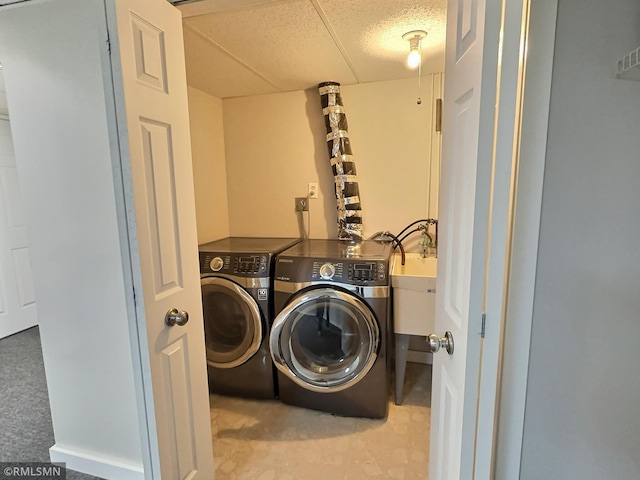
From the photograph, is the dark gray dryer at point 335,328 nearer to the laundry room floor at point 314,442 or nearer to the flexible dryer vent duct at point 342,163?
the laundry room floor at point 314,442

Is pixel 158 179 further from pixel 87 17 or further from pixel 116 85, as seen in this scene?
pixel 87 17

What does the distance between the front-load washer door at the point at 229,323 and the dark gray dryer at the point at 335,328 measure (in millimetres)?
175

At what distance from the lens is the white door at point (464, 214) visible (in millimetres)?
681

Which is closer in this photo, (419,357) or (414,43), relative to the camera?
(414,43)

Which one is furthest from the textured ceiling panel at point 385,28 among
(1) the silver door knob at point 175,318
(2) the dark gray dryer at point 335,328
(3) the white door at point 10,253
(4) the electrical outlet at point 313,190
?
(3) the white door at point 10,253

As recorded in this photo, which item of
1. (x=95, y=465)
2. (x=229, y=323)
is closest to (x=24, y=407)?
(x=95, y=465)

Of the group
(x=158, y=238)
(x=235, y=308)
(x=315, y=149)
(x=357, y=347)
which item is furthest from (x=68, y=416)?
(x=315, y=149)

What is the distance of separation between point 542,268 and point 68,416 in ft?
6.60

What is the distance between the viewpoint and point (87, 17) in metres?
1.27

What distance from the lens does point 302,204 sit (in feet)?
8.72

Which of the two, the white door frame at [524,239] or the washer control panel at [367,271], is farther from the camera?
the washer control panel at [367,271]

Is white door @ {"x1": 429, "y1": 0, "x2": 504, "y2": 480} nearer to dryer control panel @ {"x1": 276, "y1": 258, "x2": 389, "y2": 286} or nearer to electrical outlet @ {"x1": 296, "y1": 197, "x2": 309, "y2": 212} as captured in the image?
dryer control panel @ {"x1": 276, "y1": 258, "x2": 389, "y2": 286}

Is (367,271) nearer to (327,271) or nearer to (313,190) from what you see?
(327,271)

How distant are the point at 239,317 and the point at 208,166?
1195 mm
